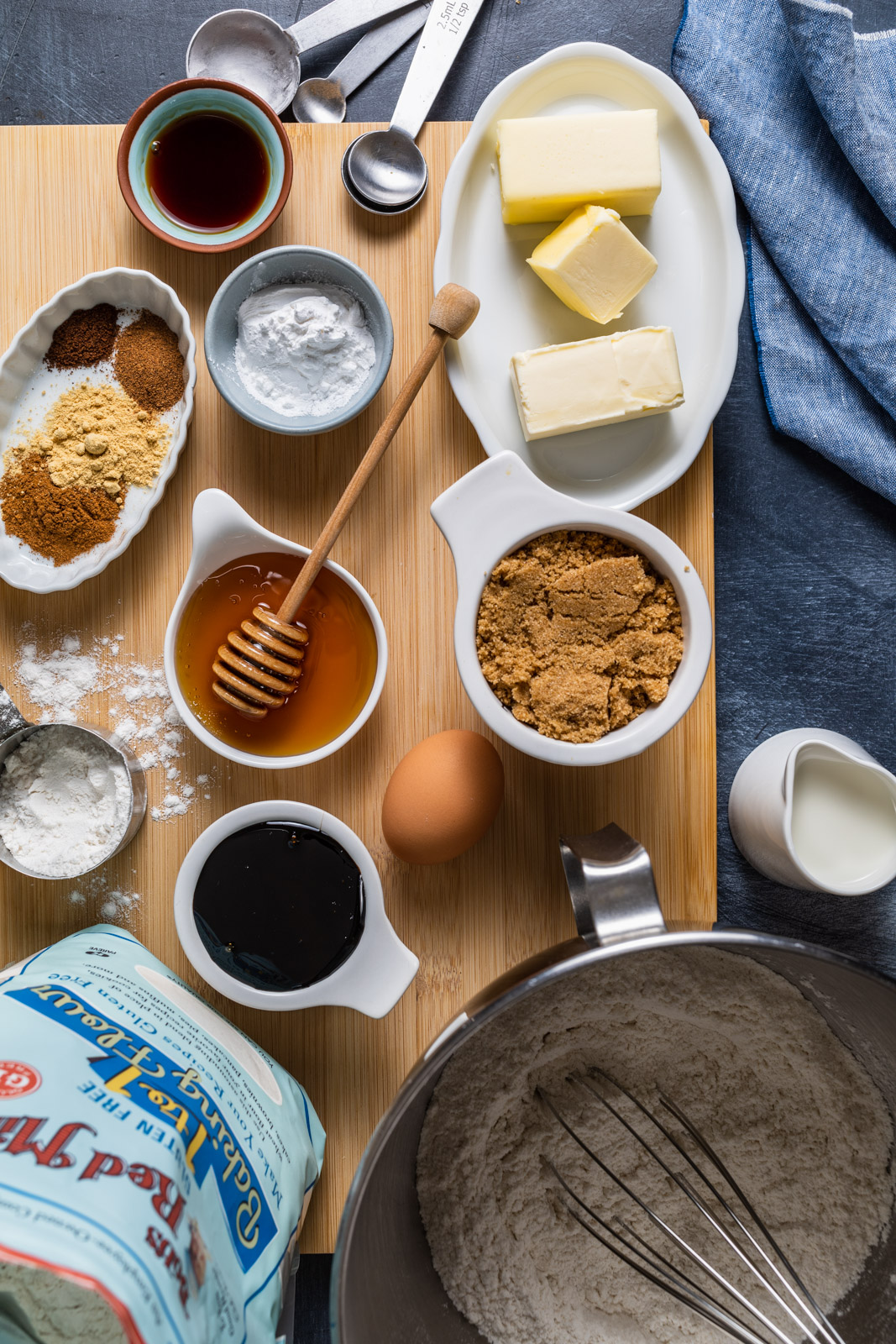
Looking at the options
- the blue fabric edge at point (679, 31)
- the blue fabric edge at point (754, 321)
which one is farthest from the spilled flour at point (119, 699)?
the blue fabric edge at point (679, 31)

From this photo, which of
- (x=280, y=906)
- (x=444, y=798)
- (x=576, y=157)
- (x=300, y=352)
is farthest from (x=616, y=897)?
(x=576, y=157)

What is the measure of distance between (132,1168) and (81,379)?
802 millimetres

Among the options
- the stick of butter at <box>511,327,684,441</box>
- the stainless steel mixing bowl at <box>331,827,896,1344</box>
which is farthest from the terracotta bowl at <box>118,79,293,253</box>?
the stainless steel mixing bowl at <box>331,827,896,1344</box>

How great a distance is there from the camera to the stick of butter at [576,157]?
3.13 feet

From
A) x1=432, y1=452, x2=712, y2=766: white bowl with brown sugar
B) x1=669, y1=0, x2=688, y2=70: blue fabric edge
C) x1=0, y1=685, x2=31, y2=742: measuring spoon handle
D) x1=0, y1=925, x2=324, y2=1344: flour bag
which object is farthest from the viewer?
x1=669, y1=0, x2=688, y2=70: blue fabric edge

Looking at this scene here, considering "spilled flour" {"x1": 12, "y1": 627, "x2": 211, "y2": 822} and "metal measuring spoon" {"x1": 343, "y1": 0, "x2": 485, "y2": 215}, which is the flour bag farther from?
"metal measuring spoon" {"x1": 343, "y1": 0, "x2": 485, "y2": 215}

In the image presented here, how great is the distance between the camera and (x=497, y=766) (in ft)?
3.01

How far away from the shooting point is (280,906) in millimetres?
901

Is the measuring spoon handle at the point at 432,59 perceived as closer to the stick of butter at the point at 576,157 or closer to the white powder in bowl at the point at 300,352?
the stick of butter at the point at 576,157

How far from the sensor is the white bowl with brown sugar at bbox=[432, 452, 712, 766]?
0.84 meters

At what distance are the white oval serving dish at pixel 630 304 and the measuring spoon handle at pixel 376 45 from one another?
208mm

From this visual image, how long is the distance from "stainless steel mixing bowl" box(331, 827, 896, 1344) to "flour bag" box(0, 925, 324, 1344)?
3.2 inches

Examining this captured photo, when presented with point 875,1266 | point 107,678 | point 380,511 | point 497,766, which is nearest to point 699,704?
point 497,766

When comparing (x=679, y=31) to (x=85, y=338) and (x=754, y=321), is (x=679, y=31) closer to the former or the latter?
(x=754, y=321)
